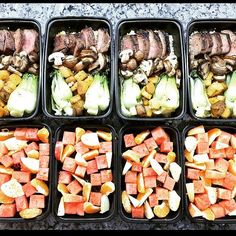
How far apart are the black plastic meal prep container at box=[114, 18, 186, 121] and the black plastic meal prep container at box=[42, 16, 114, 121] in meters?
0.04

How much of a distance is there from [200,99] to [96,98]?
0.52 metres

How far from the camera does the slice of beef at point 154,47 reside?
7.78 ft

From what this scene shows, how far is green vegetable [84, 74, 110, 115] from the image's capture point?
7.55ft

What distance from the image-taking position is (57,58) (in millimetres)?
2334

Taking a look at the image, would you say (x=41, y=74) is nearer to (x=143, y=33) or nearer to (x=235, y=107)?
(x=143, y=33)

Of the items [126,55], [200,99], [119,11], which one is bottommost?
[200,99]

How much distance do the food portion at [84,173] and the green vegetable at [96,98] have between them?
12cm

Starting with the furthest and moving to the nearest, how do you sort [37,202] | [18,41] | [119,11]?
[119,11] < [18,41] < [37,202]

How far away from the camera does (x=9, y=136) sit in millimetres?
2344

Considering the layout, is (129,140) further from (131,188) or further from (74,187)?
(74,187)

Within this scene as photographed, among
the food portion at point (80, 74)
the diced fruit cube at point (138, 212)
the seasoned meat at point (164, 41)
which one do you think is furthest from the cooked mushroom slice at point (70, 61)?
the diced fruit cube at point (138, 212)

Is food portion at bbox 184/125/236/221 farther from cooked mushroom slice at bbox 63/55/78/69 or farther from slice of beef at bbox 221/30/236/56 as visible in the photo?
cooked mushroom slice at bbox 63/55/78/69

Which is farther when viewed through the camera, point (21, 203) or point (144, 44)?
point (144, 44)

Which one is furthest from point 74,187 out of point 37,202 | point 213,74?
point 213,74
